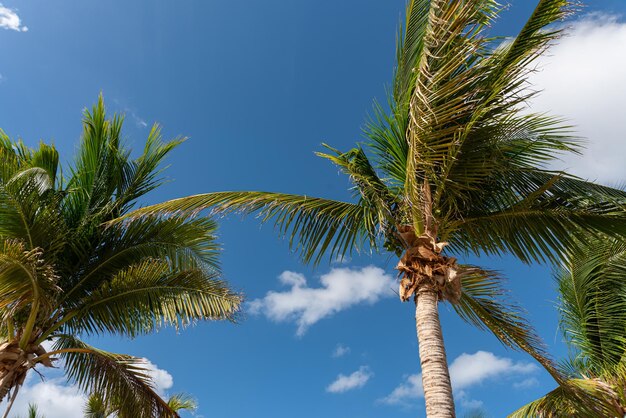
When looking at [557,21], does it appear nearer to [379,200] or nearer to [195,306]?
[379,200]

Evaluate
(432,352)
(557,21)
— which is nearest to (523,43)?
(557,21)

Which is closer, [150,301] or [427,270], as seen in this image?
[427,270]

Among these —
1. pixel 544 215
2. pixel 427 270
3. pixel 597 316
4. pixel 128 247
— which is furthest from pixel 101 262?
pixel 597 316

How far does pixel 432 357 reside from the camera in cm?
488

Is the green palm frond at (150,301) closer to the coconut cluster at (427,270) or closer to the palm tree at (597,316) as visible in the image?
the coconut cluster at (427,270)

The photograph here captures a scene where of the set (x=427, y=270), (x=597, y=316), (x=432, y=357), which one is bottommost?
(x=432, y=357)

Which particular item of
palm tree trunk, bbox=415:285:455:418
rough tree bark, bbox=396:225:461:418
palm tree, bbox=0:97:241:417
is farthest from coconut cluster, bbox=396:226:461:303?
palm tree, bbox=0:97:241:417

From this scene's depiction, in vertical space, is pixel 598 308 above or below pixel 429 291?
above

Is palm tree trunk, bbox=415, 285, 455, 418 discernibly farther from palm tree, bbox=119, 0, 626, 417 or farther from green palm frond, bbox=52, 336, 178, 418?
green palm frond, bbox=52, 336, 178, 418

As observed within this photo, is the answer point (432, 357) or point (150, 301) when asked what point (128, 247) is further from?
point (432, 357)

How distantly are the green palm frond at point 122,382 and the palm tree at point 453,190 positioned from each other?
8.74ft

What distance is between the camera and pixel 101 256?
26.1ft

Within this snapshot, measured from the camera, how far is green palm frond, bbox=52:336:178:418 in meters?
7.27

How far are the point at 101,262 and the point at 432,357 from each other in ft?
18.6
